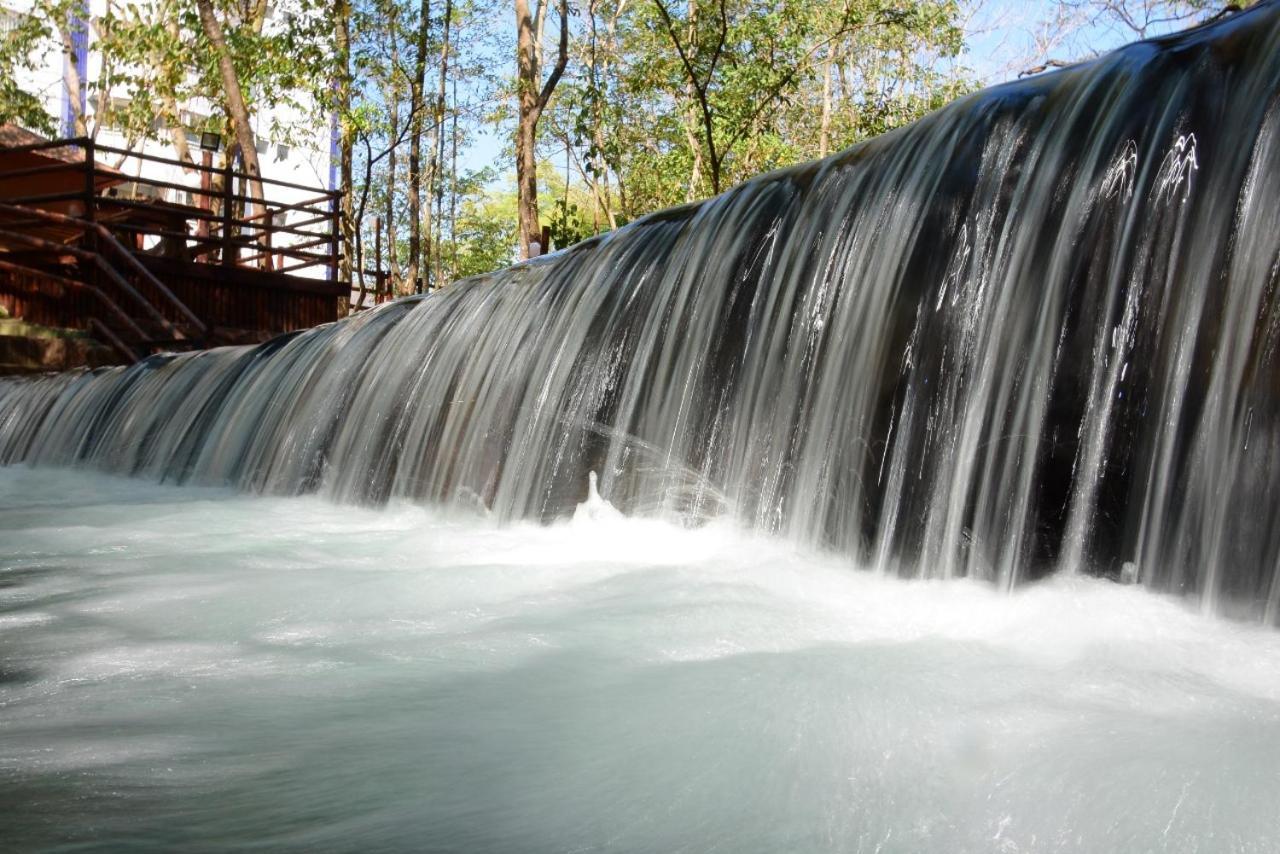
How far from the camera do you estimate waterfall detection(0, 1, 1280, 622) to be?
2785 millimetres

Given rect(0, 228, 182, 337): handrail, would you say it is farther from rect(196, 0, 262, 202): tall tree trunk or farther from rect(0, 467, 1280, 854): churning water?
rect(0, 467, 1280, 854): churning water

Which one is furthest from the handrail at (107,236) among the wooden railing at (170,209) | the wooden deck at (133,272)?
the wooden railing at (170,209)

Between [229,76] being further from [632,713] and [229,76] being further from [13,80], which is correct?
[632,713]

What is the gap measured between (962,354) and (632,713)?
183 cm

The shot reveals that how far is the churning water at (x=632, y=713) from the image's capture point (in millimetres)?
1509

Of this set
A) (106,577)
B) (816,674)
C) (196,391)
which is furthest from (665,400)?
(196,391)

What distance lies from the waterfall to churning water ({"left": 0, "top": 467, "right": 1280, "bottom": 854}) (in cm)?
23

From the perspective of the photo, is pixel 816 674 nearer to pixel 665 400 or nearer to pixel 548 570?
pixel 548 570

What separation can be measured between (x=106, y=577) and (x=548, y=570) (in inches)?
53.5

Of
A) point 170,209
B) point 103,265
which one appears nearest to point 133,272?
point 103,265

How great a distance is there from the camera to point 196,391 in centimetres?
818

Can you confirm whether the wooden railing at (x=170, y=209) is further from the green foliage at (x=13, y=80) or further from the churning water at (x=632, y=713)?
the churning water at (x=632, y=713)

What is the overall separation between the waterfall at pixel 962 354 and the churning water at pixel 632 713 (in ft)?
0.74

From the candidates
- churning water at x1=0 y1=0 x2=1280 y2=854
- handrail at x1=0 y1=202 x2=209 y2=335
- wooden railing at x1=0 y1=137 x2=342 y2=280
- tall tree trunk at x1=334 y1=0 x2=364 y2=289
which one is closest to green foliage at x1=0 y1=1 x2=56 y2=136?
wooden railing at x1=0 y1=137 x2=342 y2=280
